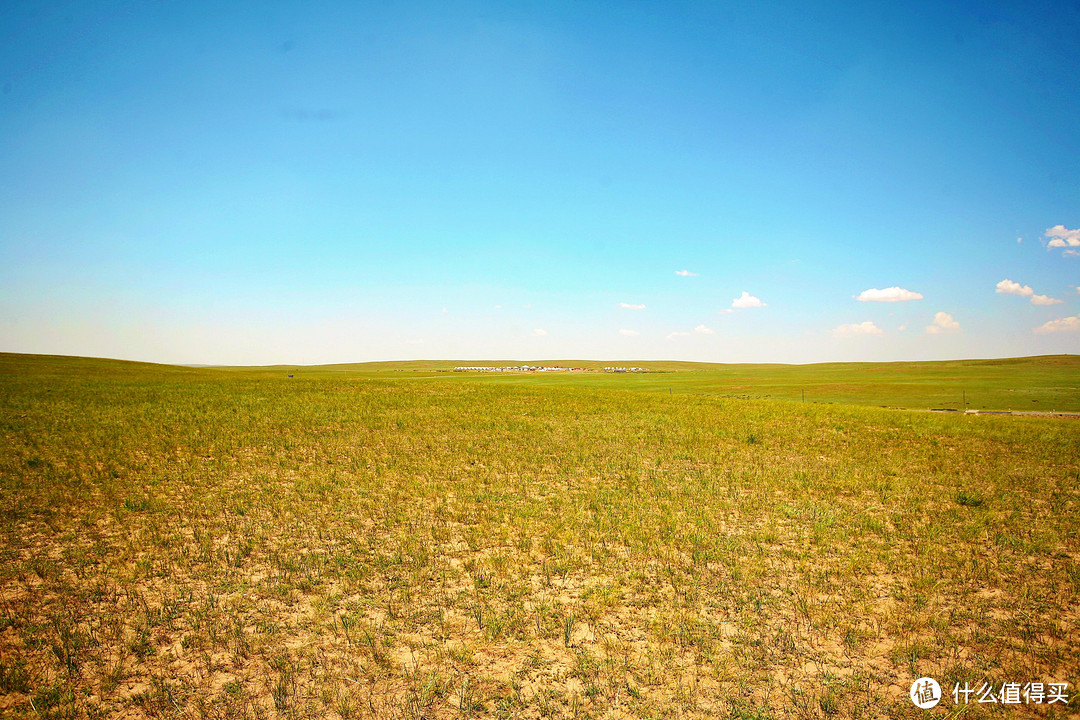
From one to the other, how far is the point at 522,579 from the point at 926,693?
19.1ft

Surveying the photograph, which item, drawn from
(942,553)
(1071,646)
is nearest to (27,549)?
(1071,646)

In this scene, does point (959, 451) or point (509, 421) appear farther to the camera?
point (509, 421)

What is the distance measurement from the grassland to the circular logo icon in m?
0.19

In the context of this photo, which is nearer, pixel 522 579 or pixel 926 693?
pixel 926 693

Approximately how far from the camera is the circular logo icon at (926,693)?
211 inches

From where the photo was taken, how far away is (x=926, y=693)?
5504mm

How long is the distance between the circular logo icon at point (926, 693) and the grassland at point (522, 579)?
19 cm

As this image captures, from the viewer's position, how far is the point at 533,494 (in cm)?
1410

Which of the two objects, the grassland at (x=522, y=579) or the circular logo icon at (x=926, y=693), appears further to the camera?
the grassland at (x=522, y=579)

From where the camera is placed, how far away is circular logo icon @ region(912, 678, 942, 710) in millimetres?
5348

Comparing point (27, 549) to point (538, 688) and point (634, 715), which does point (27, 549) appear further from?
point (634, 715)

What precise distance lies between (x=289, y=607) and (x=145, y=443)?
17.9 meters

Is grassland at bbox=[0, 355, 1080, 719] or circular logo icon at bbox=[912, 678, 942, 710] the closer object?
circular logo icon at bbox=[912, 678, 942, 710]

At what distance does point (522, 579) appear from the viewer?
8.46 metres
